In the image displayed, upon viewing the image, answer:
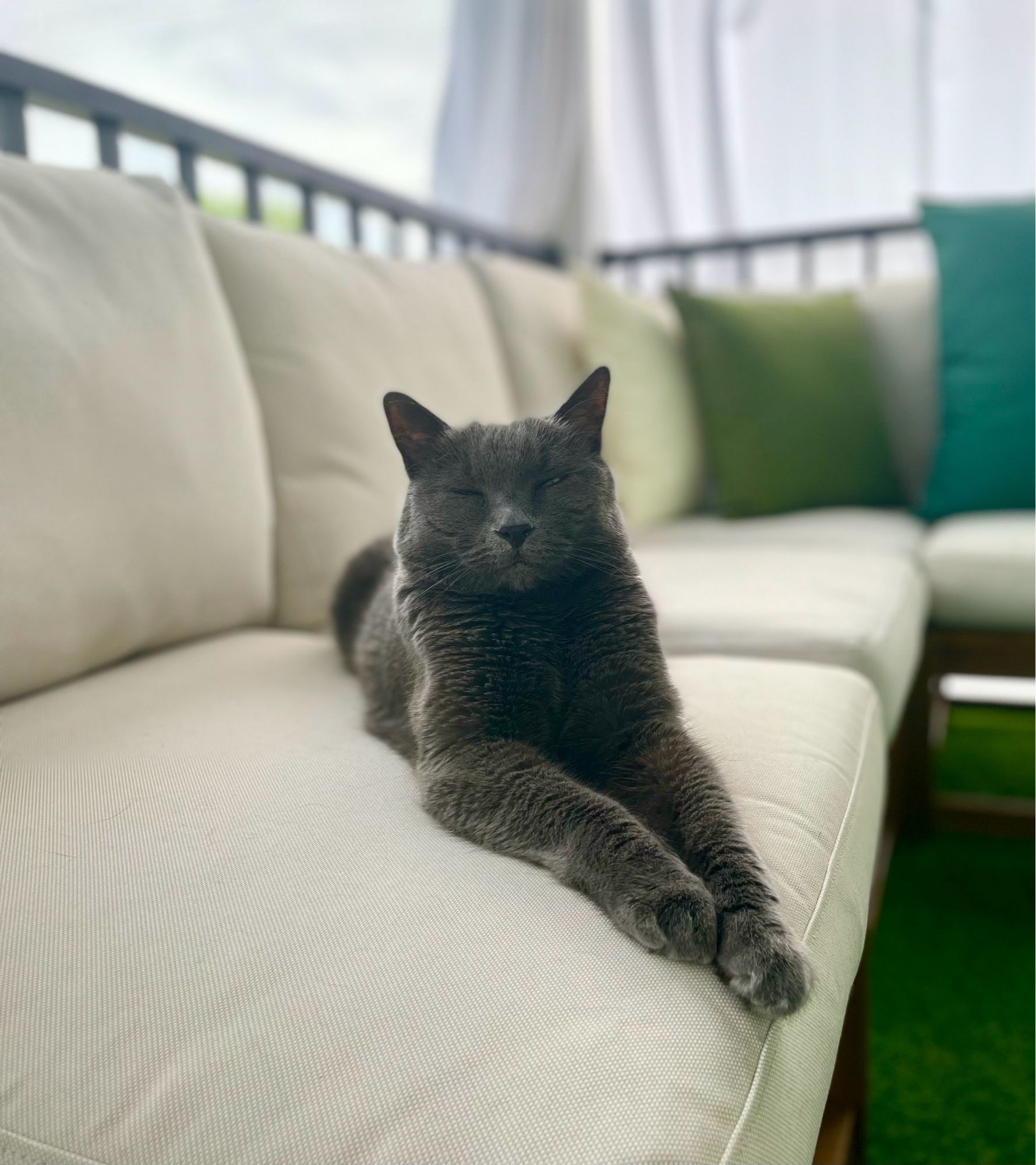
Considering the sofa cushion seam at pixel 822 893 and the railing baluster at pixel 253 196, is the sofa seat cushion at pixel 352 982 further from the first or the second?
the railing baluster at pixel 253 196

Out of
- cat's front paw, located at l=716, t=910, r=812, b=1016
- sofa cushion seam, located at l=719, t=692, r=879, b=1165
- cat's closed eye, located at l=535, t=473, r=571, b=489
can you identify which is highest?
cat's closed eye, located at l=535, t=473, r=571, b=489

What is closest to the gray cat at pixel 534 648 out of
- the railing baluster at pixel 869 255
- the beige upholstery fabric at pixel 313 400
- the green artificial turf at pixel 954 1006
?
the beige upholstery fabric at pixel 313 400

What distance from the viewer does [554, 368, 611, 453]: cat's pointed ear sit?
0.80 m

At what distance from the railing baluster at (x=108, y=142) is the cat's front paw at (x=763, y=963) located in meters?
1.49

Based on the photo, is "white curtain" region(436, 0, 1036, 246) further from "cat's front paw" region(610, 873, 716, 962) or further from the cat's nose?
"cat's front paw" region(610, 873, 716, 962)

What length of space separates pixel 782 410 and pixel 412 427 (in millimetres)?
1488

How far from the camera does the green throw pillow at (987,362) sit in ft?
6.51

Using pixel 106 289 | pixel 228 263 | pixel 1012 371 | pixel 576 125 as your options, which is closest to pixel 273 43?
pixel 576 125

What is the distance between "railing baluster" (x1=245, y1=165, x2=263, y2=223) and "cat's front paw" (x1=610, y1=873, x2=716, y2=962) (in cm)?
160

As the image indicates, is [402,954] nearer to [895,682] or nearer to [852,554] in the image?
[895,682]

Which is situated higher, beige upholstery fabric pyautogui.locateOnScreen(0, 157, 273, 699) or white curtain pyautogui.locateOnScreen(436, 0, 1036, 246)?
white curtain pyautogui.locateOnScreen(436, 0, 1036, 246)

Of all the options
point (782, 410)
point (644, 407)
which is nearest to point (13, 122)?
point (644, 407)

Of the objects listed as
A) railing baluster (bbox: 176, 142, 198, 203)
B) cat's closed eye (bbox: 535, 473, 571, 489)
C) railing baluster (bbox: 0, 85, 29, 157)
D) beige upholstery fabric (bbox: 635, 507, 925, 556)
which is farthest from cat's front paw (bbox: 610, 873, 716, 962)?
railing baluster (bbox: 176, 142, 198, 203)

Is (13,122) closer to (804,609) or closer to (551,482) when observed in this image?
(551,482)
